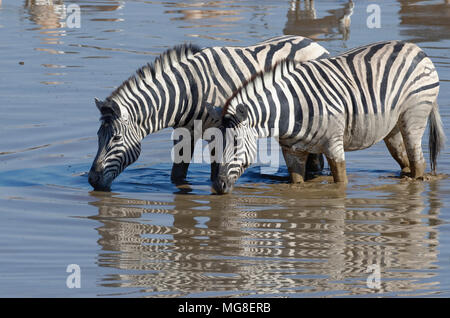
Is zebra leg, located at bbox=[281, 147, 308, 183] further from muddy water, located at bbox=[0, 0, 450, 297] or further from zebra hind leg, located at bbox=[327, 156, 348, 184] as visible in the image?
zebra hind leg, located at bbox=[327, 156, 348, 184]

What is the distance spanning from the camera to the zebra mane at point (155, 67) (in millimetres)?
9406

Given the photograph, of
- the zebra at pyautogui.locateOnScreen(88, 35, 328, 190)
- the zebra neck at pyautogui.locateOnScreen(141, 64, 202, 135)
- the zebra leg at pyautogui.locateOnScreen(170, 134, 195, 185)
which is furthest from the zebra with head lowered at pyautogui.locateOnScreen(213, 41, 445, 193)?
the zebra leg at pyautogui.locateOnScreen(170, 134, 195, 185)

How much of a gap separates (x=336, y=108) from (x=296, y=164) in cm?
81

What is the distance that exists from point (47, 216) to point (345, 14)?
1262cm

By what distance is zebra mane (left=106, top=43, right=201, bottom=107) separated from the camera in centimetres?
941

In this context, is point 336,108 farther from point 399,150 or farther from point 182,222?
point 182,222

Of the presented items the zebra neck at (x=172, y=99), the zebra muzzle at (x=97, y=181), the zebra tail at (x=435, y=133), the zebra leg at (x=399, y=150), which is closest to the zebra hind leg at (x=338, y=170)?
the zebra leg at (x=399, y=150)

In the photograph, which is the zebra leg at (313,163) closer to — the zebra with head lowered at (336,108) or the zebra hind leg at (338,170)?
the zebra with head lowered at (336,108)

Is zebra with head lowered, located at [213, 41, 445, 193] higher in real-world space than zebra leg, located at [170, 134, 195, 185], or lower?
higher

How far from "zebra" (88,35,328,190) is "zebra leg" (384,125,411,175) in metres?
1.26

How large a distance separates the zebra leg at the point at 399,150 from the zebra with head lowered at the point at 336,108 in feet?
Answer: 0.27

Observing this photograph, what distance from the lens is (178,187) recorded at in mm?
10023
